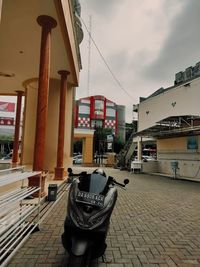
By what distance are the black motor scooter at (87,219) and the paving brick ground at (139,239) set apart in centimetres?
45

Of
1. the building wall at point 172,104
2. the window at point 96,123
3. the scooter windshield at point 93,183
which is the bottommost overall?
the scooter windshield at point 93,183

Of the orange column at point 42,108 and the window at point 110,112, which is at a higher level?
the window at point 110,112

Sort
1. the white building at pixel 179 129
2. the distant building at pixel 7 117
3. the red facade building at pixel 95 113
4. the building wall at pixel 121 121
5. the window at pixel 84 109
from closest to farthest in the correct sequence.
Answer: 1. the white building at pixel 179 129
2. the distant building at pixel 7 117
3. the red facade building at pixel 95 113
4. the window at pixel 84 109
5. the building wall at pixel 121 121

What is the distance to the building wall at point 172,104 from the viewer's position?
13297 mm

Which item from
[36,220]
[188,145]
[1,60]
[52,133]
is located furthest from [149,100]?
[36,220]

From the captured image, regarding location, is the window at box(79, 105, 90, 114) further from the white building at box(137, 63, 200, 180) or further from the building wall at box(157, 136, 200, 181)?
the building wall at box(157, 136, 200, 181)

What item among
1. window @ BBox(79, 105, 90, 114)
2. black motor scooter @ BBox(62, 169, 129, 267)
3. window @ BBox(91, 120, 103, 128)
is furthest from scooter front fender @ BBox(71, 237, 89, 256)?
window @ BBox(79, 105, 90, 114)

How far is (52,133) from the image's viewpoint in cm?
1145

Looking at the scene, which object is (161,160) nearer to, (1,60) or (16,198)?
(1,60)

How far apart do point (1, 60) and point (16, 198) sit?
28.2 feet

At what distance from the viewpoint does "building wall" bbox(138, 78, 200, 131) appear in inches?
523

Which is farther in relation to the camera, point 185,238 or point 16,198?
point 185,238

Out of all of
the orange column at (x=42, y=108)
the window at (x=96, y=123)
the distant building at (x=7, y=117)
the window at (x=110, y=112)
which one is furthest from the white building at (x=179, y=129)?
the window at (x=110, y=112)

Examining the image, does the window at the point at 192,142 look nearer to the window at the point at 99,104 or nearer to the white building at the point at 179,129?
the white building at the point at 179,129
